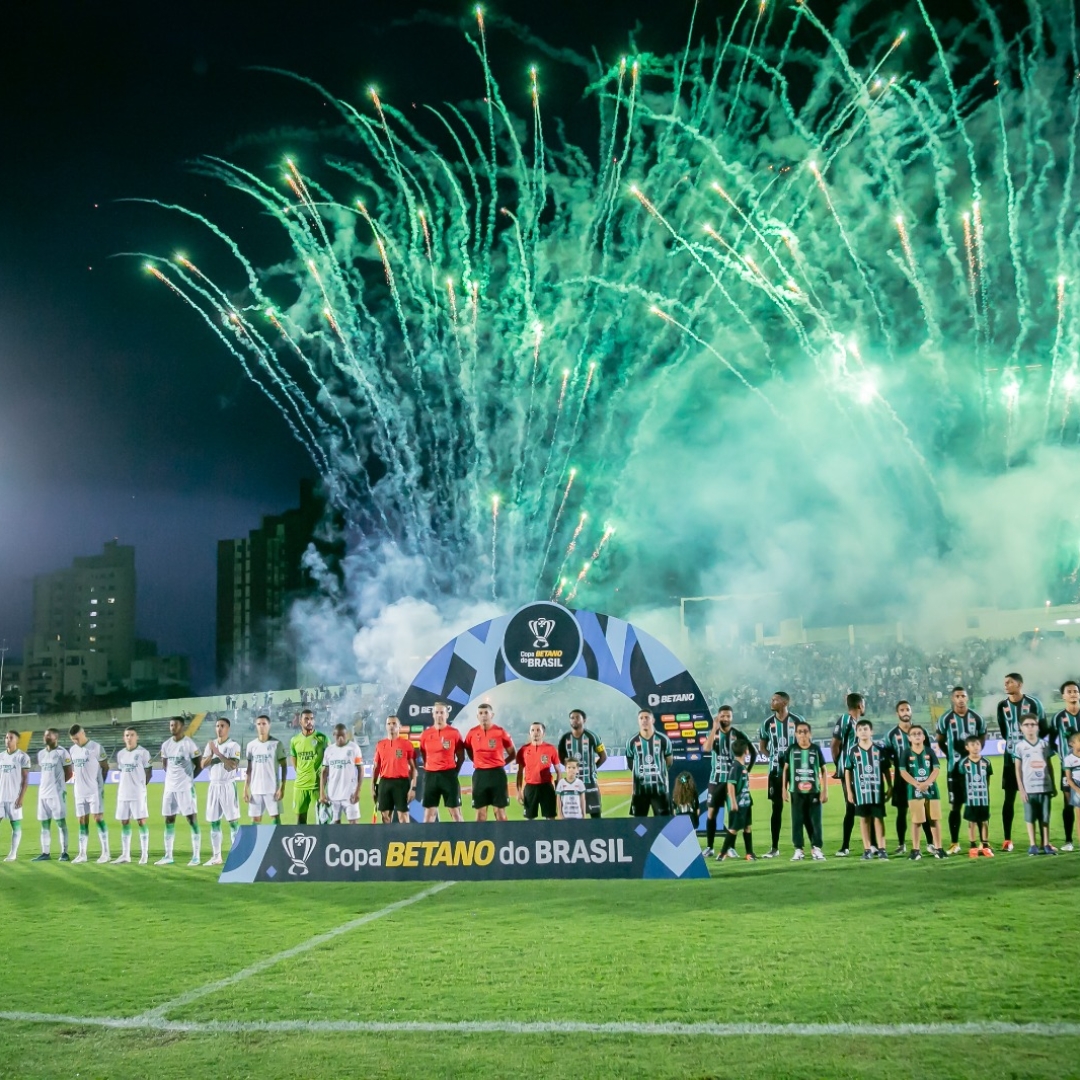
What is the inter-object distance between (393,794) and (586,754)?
111 inches

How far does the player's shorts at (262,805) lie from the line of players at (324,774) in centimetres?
2

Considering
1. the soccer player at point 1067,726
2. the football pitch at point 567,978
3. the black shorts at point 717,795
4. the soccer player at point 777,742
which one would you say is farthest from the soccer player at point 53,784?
the soccer player at point 1067,726

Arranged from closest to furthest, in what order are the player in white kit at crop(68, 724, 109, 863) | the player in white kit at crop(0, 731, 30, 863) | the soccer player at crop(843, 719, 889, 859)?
the soccer player at crop(843, 719, 889, 859) < the player in white kit at crop(68, 724, 109, 863) < the player in white kit at crop(0, 731, 30, 863)

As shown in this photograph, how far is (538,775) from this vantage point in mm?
13500

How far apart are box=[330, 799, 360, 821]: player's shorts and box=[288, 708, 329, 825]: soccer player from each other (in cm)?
71

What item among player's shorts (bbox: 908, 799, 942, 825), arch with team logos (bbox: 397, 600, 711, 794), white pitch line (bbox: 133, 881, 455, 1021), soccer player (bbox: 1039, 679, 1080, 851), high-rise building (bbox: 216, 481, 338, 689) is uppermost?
high-rise building (bbox: 216, 481, 338, 689)

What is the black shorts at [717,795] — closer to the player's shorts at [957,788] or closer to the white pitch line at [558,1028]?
the player's shorts at [957,788]

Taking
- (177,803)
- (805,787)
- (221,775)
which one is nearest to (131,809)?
(177,803)

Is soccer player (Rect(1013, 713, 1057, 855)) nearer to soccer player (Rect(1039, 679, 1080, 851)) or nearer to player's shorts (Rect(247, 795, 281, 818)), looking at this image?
soccer player (Rect(1039, 679, 1080, 851))

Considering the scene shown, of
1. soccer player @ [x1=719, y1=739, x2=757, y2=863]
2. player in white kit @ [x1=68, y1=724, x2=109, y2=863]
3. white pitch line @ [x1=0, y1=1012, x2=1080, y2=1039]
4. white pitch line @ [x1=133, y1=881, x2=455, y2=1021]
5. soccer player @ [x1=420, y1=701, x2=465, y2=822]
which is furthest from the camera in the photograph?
player in white kit @ [x1=68, y1=724, x2=109, y2=863]

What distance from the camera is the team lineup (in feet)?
40.0

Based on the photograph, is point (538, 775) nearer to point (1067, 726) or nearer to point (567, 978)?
point (567, 978)

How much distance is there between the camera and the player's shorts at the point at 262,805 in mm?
14539

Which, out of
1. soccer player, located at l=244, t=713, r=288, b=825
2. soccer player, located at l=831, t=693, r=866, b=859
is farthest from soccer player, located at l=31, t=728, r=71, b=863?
soccer player, located at l=831, t=693, r=866, b=859
